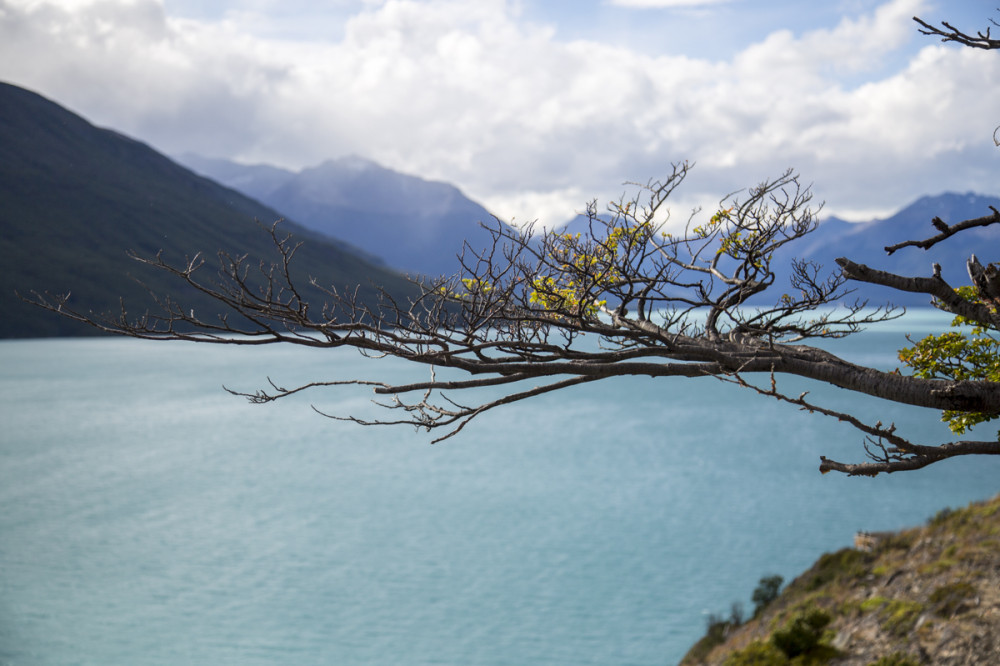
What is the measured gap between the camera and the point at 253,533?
66.6 m

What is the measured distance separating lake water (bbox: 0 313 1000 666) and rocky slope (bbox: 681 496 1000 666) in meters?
16.8

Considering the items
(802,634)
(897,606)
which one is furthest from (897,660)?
(802,634)

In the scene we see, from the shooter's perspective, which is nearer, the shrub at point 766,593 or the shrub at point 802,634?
the shrub at point 802,634

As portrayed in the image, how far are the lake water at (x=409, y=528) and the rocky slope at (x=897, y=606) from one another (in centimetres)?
1682

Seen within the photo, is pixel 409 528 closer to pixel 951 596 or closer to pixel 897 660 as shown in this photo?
pixel 951 596

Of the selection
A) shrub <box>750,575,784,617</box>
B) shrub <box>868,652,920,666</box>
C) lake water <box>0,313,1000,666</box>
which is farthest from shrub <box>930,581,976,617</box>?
lake water <box>0,313,1000,666</box>

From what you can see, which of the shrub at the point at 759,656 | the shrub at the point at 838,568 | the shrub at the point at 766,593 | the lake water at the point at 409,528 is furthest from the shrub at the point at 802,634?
the lake water at the point at 409,528

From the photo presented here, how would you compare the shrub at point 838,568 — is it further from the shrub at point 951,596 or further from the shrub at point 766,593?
the shrub at point 951,596

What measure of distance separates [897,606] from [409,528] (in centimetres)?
5139

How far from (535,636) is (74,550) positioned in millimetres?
39915

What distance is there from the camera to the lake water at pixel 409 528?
5031 centimetres

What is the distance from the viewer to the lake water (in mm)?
50312

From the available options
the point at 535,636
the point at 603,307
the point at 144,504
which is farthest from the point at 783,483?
the point at 603,307

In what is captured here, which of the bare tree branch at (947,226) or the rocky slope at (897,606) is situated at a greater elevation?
the bare tree branch at (947,226)
